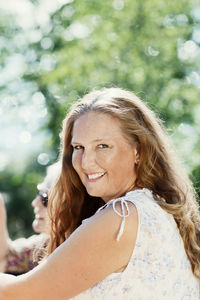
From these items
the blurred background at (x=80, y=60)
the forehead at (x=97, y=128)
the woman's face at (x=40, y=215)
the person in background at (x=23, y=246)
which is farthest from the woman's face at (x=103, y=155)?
the blurred background at (x=80, y=60)

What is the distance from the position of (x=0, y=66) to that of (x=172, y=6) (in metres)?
5.59

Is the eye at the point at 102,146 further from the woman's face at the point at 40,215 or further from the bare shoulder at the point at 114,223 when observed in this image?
the woman's face at the point at 40,215

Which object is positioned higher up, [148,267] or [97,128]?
[97,128]

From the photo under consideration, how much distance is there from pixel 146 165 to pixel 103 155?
228mm

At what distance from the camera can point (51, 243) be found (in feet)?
9.24

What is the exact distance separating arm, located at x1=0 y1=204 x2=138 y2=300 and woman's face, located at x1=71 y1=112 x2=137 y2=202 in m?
0.34

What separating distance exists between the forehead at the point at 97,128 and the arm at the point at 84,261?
0.41 m

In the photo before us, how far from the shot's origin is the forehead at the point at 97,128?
2.38 meters

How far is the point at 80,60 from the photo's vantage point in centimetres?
1542

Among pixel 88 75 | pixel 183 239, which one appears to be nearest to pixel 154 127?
pixel 183 239

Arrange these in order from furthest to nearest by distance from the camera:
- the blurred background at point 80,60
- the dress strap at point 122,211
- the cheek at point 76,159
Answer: the blurred background at point 80,60 → the cheek at point 76,159 → the dress strap at point 122,211

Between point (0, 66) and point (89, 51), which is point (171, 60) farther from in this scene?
point (0, 66)

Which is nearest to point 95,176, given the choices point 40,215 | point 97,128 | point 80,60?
point 97,128

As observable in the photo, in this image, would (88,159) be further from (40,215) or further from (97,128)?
(40,215)
